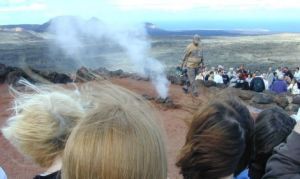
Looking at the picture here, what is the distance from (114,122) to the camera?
1744mm

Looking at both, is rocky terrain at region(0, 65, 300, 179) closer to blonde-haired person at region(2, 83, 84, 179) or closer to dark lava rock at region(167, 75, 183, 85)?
dark lava rock at region(167, 75, 183, 85)

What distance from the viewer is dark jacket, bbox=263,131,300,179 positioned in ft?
7.80

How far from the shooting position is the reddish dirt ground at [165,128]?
589 centimetres

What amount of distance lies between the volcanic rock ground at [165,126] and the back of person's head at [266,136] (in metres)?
0.35

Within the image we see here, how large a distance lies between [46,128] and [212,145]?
2.51ft

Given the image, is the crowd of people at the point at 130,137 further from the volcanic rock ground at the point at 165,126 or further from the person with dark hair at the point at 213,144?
the volcanic rock ground at the point at 165,126

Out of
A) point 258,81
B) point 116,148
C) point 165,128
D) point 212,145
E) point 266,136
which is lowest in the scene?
point 258,81

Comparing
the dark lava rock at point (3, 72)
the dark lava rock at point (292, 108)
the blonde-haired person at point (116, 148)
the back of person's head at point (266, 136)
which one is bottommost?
the dark lava rock at point (292, 108)

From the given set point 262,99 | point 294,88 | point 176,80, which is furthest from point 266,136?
point 176,80

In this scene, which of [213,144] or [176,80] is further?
[176,80]

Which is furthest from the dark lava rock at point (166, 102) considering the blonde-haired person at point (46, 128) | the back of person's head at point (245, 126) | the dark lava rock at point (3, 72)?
the blonde-haired person at point (46, 128)

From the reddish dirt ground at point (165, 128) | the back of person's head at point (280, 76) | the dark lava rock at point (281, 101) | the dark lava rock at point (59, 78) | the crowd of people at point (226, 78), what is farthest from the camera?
the back of person's head at point (280, 76)

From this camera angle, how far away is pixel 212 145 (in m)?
2.36

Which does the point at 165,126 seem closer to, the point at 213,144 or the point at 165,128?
the point at 165,128
